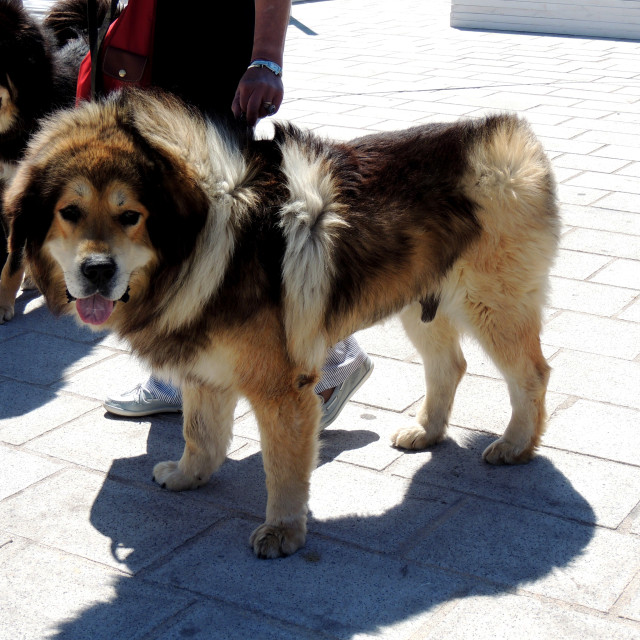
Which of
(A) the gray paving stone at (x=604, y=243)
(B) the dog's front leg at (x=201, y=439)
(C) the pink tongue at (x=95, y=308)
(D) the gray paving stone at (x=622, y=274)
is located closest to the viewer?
(C) the pink tongue at (x=95, y=308)

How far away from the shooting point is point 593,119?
8789mm

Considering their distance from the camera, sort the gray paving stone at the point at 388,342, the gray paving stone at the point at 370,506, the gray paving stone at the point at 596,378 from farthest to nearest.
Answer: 1. the gray paving stone at the point at 388,342
2. the gray paving stone at the point at 596,378
3. the gray paving stone at the point at 370,506

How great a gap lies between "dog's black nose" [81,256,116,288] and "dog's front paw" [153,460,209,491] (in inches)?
40.3

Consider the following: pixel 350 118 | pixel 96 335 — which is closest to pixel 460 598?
pixel 96 335

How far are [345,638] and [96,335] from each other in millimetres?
2673

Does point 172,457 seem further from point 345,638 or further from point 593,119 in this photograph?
point 593,119

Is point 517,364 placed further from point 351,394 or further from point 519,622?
point 519,622

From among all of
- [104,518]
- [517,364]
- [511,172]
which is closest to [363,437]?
[517,364]

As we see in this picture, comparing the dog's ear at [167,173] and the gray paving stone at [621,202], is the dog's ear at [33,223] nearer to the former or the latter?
the dog's ear at [167,173]

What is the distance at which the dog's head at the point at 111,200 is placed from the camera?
8.90 feet

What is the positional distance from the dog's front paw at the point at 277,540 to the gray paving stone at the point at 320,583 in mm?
29

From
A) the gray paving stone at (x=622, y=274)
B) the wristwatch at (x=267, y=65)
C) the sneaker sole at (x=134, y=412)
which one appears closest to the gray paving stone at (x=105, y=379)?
the sneaker sole at (x=134, y=412)

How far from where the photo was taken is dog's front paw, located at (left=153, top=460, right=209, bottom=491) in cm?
348

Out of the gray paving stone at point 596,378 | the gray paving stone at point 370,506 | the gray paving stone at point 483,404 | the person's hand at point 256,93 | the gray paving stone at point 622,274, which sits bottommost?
the gray paving stone at point 483,404
